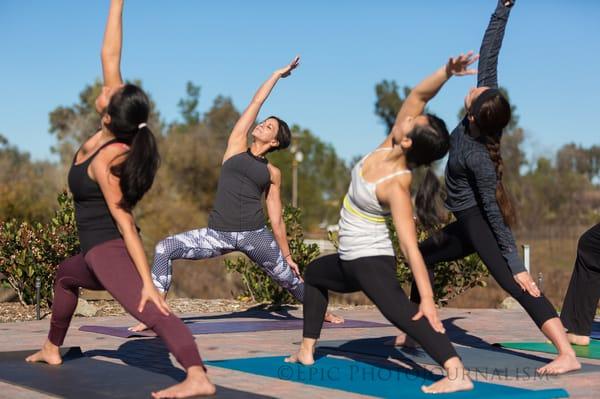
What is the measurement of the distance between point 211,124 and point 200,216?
49090mm

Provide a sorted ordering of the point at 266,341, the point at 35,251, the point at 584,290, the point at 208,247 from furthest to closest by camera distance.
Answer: the point at 35,251 → the point at 208,247 → the point at 266,341 → the point at 584,290

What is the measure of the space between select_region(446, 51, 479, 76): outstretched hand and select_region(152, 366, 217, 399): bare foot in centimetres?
219

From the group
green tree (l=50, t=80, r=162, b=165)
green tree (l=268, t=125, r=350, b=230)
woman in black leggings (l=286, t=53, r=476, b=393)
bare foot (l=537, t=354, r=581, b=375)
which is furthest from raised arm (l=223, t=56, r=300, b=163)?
green tree (l=268, t=125, r=350, b=230)

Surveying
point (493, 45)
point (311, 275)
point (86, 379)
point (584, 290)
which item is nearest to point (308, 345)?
point (311, 275)

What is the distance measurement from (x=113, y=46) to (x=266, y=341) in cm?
298

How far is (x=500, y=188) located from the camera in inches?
251

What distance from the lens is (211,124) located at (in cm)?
9394

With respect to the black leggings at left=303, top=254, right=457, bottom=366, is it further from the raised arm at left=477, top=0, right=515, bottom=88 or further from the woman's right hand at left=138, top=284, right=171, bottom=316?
the raised arm at left=477, top=0, right=515, bottom=88

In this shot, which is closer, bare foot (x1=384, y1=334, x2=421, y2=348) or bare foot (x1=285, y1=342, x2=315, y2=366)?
bare foot (x1=285, y1=342, x2=315, y2=366)

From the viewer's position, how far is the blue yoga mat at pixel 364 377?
530cm

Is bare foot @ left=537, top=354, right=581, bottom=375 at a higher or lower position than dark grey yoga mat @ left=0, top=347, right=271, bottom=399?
higher

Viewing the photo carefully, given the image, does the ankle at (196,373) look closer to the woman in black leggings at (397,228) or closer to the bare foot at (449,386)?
the woman in black leggings at (397,228)

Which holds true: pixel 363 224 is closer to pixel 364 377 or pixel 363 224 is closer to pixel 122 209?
pixel 364 377

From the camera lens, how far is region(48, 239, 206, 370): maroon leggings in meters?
5.16
